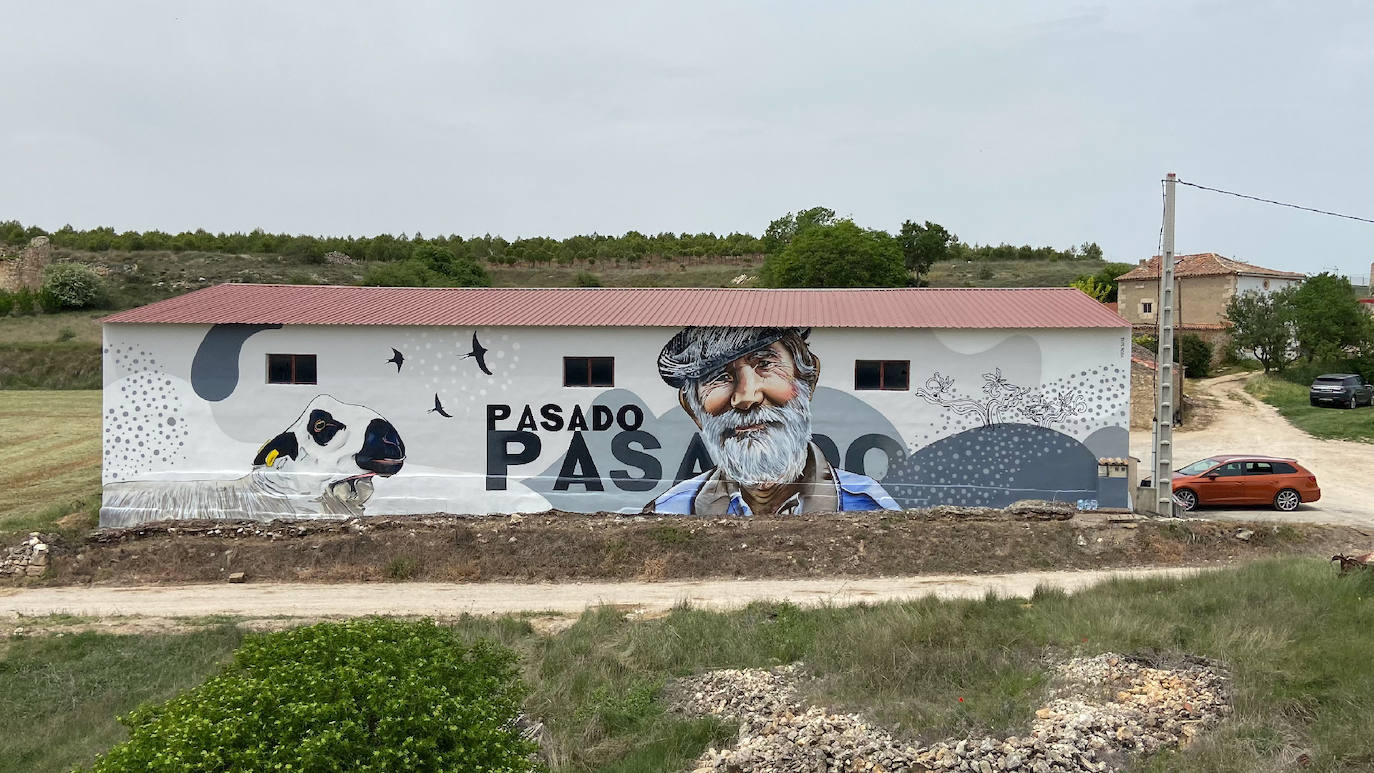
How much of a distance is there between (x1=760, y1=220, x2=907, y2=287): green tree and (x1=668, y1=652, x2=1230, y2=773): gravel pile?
44.7 meters

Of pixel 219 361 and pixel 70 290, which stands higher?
pixel 70 290

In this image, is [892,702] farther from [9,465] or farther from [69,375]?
[69,375]

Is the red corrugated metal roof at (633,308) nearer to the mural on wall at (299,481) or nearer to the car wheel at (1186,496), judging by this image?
the mural on wall at (299,481)

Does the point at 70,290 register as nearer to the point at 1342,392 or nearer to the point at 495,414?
the point at 495,414

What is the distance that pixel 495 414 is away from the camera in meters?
23.4

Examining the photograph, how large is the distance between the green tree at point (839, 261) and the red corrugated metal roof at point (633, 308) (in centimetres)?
2922

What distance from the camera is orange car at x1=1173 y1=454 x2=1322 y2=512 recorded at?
23.5 m

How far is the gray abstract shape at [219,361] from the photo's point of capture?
77.7 ft

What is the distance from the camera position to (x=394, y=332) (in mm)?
23547

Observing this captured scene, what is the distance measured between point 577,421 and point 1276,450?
25.1 meters

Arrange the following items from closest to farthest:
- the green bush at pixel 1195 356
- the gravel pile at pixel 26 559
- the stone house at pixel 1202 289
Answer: the gravel pile at pixel 26 559
the green bush at pixel 1195 356
the stone house at pixel 1202 289

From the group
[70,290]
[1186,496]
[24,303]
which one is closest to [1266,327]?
[1186,496]

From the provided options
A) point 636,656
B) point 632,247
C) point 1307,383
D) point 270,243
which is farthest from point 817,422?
point 270,243

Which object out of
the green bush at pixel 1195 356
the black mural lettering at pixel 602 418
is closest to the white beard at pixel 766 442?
the black mural lettering at pixel 602 418
